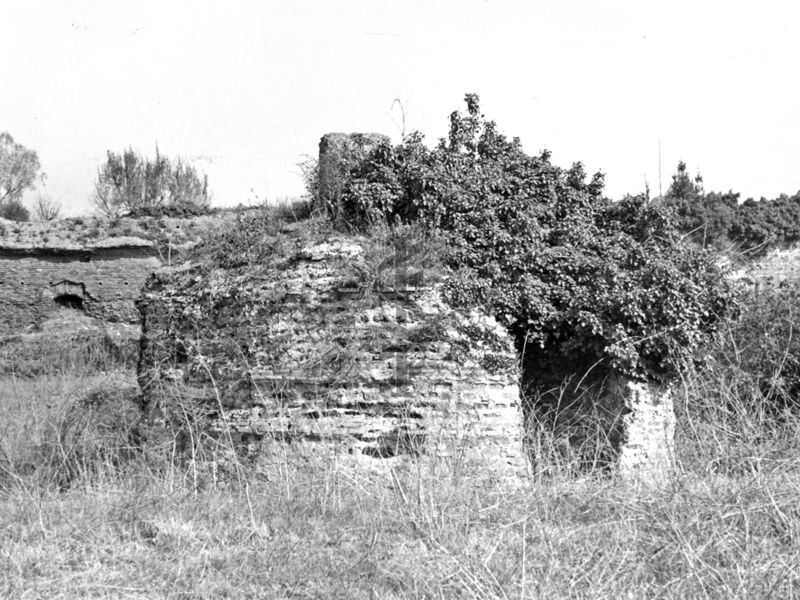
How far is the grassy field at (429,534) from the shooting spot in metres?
4.24

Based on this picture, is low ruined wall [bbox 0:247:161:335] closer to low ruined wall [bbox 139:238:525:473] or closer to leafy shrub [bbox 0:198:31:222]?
leafy shrub [bbox 0:198:31:222]

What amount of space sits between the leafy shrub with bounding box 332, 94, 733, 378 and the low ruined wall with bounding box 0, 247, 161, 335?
16.1 metres

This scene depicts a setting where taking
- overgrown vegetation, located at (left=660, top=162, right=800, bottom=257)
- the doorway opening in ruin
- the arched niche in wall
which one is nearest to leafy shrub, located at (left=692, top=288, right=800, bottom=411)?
overgrown vegetation, located at (left=660, top=162, right=800, bottom=257)

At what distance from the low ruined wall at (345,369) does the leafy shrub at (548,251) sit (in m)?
0.60

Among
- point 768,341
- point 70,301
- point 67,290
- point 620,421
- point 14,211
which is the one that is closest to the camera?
point 620,421

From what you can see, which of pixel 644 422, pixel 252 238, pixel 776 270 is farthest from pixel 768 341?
pixel 252 238

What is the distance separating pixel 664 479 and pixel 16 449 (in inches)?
254

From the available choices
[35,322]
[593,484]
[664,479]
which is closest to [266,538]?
[593,484]

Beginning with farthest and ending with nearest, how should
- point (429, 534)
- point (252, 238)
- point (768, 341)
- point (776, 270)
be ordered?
point (776, 270) → point (768, 341) → point (252, 238) → point (429, 534)

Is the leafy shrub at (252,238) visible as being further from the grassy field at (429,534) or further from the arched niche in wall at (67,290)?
the arched niche in wall at (67,290)

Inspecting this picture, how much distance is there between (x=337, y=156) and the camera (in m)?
9.04

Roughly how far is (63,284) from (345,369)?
18.5 metres

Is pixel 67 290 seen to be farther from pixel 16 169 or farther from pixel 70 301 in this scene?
pixel 16 169

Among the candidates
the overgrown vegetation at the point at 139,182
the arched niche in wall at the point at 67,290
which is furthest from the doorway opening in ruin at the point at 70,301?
the overgrown vegetation at the point at 139,182
